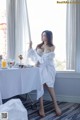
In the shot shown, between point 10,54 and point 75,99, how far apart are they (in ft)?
4.78

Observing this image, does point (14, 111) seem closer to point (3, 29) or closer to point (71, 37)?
point (71, 37)

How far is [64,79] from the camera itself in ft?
14.8

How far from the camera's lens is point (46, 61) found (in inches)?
151

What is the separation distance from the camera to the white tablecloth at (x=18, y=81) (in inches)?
121

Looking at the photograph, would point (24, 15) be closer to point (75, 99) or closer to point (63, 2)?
point (63, 2)

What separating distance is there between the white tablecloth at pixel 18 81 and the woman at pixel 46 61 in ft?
0.55

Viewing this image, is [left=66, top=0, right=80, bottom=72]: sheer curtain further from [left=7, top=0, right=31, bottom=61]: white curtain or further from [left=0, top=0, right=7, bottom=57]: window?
[left=0, top=0, right=7, bottom=57]: window

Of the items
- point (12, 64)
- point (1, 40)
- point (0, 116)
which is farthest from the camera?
point (1, 40)

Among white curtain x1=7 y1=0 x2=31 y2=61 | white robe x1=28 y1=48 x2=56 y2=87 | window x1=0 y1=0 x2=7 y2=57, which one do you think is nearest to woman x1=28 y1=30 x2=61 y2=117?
white robe x1=28 y1=48 x2=56 y2=87

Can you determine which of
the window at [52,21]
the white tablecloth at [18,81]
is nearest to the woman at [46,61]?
the white tablecloth at [18,81]

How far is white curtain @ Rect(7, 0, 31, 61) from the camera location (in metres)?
4.64

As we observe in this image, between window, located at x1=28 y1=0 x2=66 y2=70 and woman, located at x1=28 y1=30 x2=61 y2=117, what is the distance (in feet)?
1.79

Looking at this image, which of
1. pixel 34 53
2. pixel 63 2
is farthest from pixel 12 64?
pixel 63 2

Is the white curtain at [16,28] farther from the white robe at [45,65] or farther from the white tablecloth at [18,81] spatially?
the white tablecloth at [18,81]
